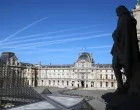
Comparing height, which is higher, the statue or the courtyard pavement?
the statue

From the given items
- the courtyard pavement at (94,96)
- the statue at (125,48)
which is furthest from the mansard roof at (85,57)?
the statue at (125,48)

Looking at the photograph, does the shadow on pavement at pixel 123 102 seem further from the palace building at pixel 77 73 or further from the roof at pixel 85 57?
the roof at pixel 85 57

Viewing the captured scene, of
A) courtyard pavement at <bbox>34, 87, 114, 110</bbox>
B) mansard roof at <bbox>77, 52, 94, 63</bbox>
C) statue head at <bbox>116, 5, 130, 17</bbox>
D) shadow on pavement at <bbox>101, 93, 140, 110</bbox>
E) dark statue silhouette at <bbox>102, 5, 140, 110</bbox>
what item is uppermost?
mansard roof at <bbox>77, 52, 94, 63</bbox>

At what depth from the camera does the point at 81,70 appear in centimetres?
10612

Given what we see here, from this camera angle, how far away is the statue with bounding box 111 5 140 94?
633cm

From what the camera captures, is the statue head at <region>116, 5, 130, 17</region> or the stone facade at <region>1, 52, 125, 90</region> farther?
the stone facade at <region>1, 52, 125, 90</region>

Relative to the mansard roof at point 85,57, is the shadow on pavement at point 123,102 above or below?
below

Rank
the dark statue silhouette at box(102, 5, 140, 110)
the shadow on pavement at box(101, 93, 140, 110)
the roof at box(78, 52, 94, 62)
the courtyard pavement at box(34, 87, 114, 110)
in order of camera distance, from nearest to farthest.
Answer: the shadow on pavement at box(101, 93, 140, 110)
the dark statue silhouette at box(102, 5, 140, 110)
the courtyard pavement at box(34, 87, 114, 110)
the roof at box(78, 52, 94, 62)

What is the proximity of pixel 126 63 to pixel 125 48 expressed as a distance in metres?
0.36

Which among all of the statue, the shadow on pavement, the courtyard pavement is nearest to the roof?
the courtyard pavement

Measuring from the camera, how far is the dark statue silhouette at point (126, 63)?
6230mm

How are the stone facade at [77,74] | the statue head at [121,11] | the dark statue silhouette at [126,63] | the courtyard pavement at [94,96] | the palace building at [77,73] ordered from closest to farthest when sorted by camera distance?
the dark statue silhouette at [126,63] < the statue head at [121,11] < the courtyard pavement at [94,96] < the palace building at [77,73] < the stone facade at [77,74]

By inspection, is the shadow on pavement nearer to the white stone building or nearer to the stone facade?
the stone facade

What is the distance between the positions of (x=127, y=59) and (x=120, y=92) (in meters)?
0.89
